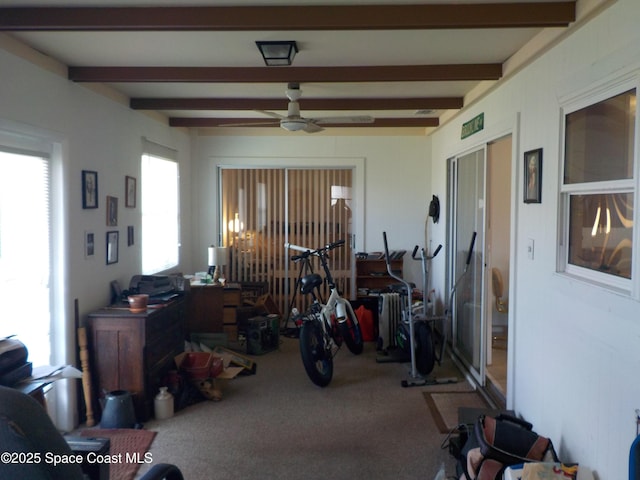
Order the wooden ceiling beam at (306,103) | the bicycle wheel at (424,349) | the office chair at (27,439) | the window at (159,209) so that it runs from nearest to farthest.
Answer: the office chair at (27,439), the bicycle wheel at (424,349), the wooden ceiling beam at (306,103), the window at (159,209)

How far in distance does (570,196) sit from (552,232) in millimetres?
236

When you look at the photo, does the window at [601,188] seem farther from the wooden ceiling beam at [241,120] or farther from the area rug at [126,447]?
the wooden ceiling beam at [241,120]

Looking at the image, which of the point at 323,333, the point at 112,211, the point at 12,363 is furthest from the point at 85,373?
the point at 323,333

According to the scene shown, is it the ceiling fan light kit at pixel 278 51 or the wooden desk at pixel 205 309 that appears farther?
the wooden desk at pixel 205 309

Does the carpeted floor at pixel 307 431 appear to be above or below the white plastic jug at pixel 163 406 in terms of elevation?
below

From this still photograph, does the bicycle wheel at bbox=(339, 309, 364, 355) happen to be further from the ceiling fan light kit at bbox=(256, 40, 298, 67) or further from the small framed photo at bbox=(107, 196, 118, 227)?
the ceiling fan light kit at bbox=(256, 40, 298, 67)

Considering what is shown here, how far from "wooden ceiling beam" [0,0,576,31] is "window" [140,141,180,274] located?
2425 mm

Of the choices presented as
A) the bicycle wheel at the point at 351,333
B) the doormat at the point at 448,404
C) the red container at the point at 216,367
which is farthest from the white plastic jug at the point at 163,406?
the doormat at the point at 448,404

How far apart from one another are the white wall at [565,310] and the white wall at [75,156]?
309cm

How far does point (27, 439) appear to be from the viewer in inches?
45.9

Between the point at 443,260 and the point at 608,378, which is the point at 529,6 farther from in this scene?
the point at 443,260

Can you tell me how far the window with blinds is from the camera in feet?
21.6

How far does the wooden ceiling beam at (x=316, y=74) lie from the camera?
357 centimetres

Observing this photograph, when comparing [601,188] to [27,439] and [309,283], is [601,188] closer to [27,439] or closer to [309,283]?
[27,439]
